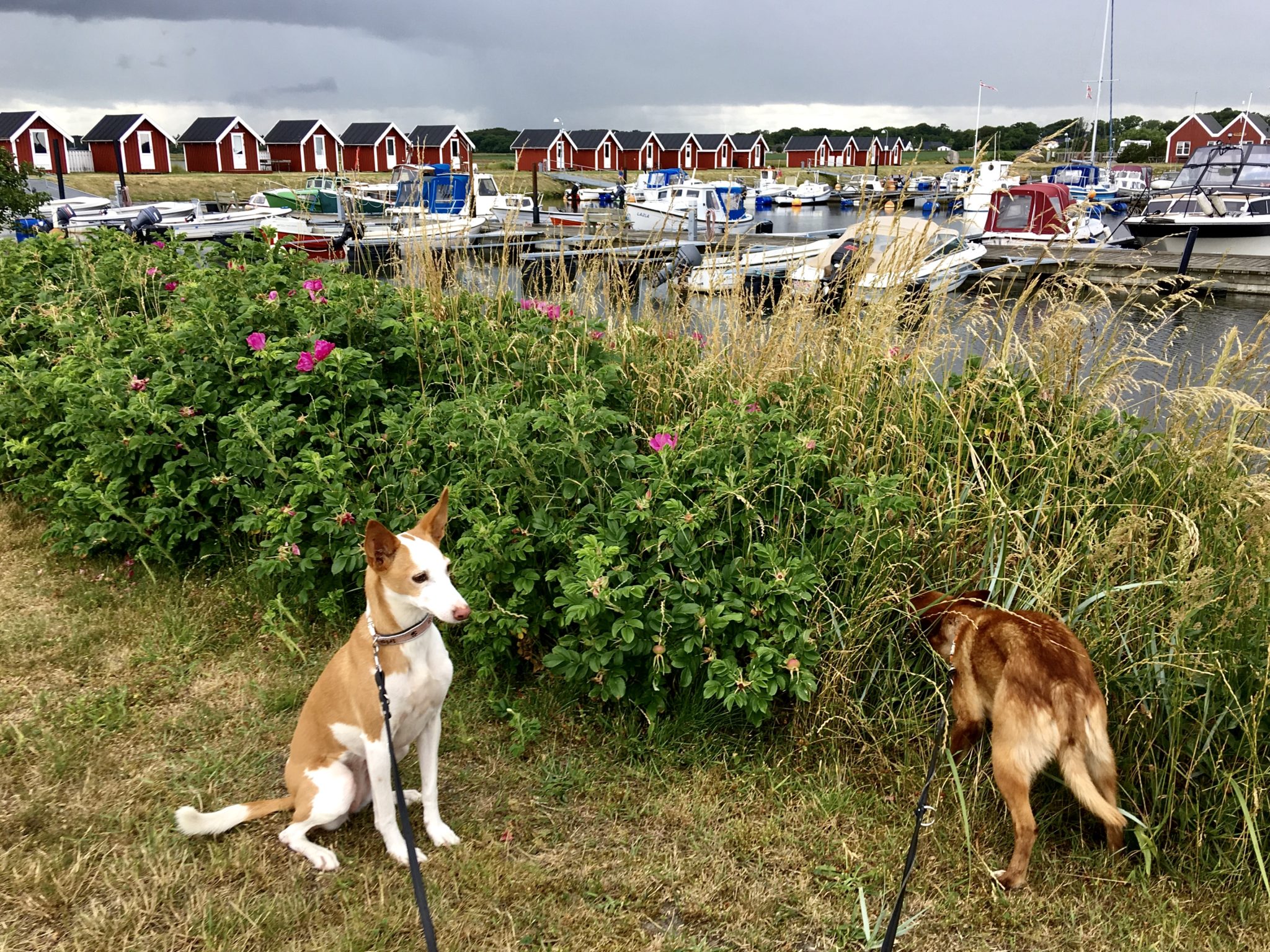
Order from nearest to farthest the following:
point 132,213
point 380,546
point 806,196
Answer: point 380,546 < point 132,213 < point 806,196

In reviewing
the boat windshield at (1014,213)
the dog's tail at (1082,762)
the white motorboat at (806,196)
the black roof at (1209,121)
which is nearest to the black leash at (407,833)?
the dog's tail at (1082,762)

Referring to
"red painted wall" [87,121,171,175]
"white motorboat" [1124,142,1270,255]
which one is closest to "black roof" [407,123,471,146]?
"red painted wall" [87,121,171,175]

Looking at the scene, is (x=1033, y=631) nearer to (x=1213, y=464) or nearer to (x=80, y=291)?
(x=1213, y=464)

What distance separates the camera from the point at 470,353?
462cm

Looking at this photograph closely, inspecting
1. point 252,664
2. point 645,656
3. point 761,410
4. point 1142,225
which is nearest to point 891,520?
point 761,410

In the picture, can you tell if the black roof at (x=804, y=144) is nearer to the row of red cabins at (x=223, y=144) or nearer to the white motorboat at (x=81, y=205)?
the row of red cabins at (x=223, y=144)

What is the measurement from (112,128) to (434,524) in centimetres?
6241

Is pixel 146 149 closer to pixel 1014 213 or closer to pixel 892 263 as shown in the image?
pixel 1014 213

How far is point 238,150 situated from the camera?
57.5 meters

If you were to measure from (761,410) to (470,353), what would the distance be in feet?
5.58

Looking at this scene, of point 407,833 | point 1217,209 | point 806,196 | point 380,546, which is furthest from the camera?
point 806,196

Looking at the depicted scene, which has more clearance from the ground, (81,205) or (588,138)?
(588,138)

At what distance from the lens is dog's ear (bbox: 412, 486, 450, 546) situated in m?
2.54

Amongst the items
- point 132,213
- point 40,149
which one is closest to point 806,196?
point 132,213
